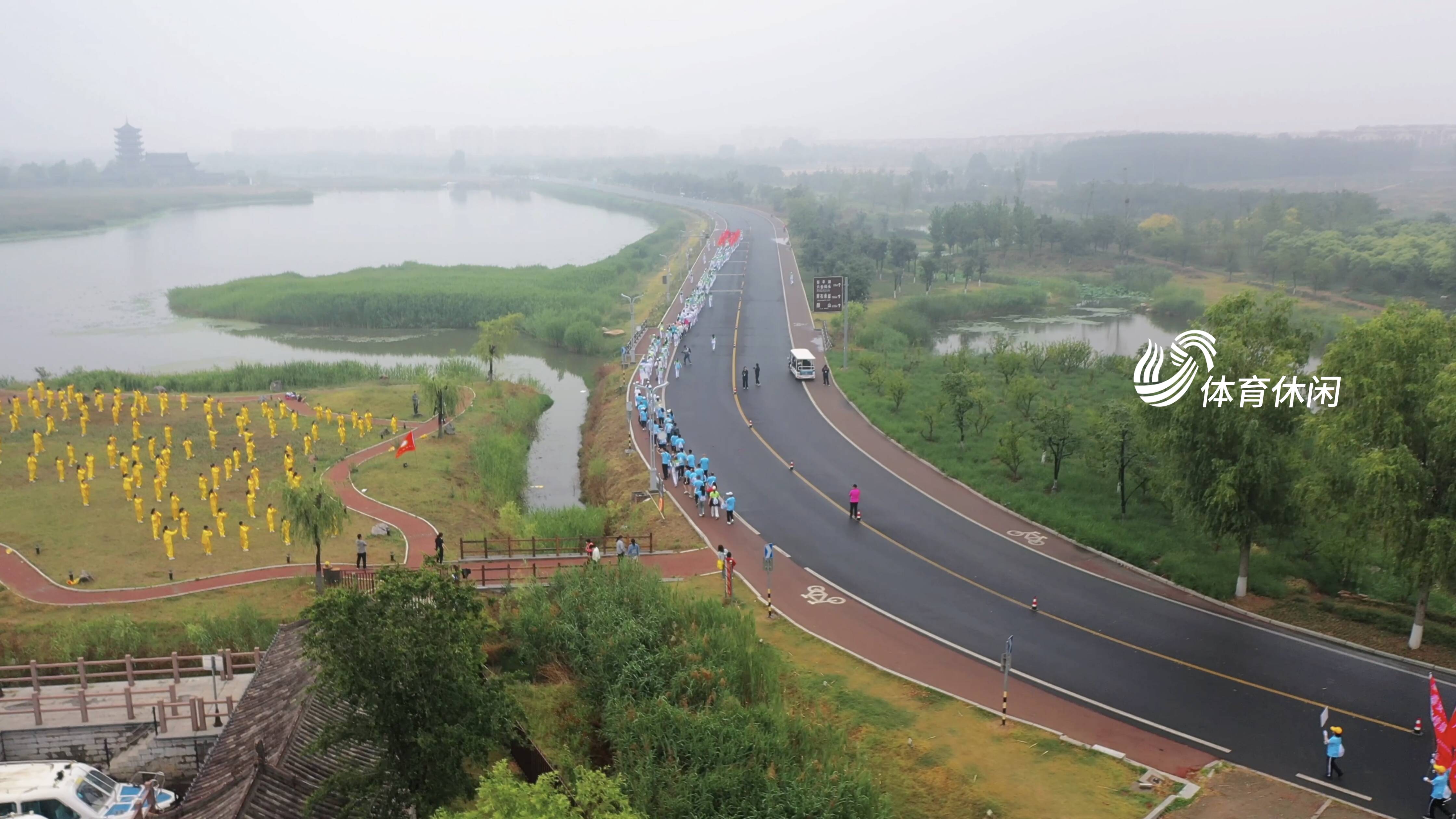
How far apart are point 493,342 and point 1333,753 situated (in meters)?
43.6

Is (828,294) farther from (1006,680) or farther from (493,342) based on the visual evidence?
(1006,680)

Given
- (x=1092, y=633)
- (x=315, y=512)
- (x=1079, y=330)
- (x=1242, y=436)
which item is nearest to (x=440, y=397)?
(x=315, y=512)

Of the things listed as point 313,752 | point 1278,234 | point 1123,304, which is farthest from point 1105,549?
point 1278,234

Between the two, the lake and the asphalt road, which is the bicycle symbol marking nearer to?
the asphalt road

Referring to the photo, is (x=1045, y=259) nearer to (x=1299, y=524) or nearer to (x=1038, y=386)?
(x=1038, y=386)

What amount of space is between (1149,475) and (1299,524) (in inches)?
271

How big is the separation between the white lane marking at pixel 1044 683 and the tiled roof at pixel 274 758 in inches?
519

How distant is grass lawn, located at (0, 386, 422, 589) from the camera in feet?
92.2

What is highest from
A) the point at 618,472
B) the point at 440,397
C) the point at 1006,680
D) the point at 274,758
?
the point at 440,397

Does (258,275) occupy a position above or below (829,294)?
below

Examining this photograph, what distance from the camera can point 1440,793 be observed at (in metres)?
16.9

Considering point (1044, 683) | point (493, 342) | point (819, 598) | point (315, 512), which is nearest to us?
point (1044, 683)

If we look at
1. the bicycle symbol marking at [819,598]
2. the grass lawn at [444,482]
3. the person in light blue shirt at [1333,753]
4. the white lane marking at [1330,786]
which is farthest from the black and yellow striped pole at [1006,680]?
the grass lawn at [444,482]

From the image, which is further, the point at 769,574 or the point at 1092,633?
the point at 769,574
